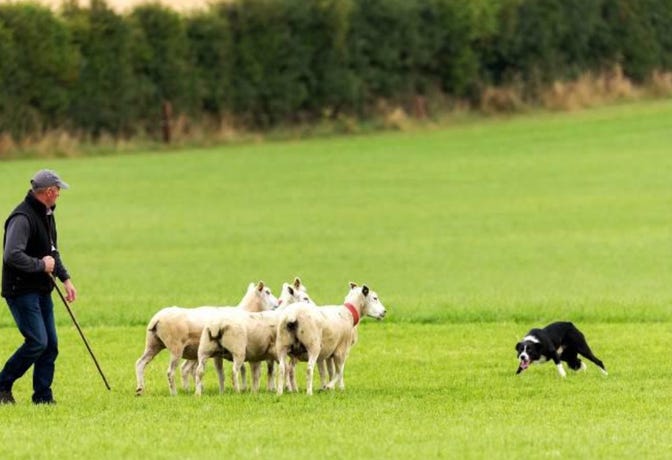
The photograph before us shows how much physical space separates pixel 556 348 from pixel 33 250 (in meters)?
6.54

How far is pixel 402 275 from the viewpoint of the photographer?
121ft

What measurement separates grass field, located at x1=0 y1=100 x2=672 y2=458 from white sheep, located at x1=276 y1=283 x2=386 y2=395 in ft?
1.40

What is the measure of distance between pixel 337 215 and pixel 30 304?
1223 inches

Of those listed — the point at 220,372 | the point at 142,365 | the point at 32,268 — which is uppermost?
the point at 32,268

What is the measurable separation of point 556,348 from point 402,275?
51.5 ft

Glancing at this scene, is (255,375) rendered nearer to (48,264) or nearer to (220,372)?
(220,372)

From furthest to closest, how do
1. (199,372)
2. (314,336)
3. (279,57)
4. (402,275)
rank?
(279,57) < (402,275) < (314,336) < (199,372)

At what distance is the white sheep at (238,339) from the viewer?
19109mm

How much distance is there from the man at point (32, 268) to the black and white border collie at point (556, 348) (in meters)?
5.77

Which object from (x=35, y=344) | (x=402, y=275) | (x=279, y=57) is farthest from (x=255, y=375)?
(x=279, y=57)

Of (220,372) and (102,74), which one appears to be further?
(102,74)

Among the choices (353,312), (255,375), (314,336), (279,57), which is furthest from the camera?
(279,57)

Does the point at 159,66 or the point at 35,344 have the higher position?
the point at 159,66

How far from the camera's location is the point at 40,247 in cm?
1866
